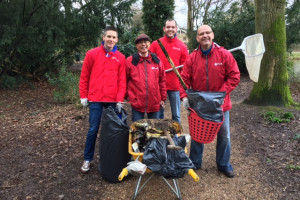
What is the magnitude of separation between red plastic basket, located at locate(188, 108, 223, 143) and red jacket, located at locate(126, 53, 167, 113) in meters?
0.73

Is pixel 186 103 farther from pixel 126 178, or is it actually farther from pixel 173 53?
pixel 173 53

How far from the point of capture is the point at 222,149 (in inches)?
128

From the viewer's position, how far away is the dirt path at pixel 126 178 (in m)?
2.98

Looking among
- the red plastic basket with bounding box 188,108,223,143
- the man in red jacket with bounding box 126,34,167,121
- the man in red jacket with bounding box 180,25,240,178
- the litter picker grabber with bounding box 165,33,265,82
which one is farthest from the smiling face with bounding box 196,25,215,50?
the red plastic basket with bounding box 188,108,223,143

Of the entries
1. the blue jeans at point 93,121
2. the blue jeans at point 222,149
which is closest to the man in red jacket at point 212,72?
the blue jeans at point 222,149

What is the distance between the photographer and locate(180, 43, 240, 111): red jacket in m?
2.97

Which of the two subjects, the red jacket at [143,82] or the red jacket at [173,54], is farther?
the red jacket at [173,54]

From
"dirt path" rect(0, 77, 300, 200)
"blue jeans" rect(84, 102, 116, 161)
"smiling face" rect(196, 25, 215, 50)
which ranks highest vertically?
"smiling face" rect(196, 25, 215, 50)

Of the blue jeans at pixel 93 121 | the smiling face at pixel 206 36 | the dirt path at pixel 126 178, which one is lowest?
the dirt path at pixel 126 178

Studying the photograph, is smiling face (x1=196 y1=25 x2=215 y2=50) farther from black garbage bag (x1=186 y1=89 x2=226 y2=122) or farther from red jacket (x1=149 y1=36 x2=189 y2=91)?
red jacket (x1=149 y1=36 x2=189 y2=91)

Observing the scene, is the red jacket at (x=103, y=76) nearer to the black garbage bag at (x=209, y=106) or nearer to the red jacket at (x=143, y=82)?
the red jacket at (x=143, y=82)

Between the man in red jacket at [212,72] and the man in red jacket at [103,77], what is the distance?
2.79 feet

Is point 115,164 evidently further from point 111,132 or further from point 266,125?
point 266,125

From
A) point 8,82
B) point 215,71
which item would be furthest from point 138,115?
point 8,82
